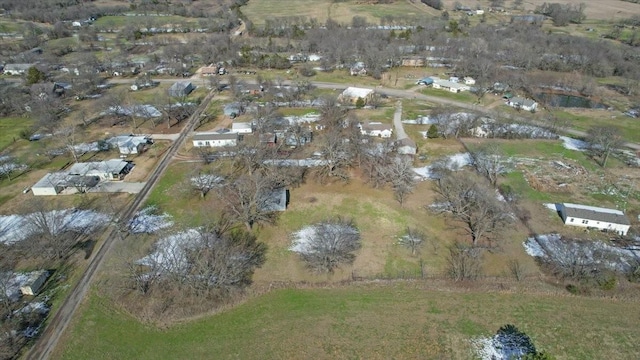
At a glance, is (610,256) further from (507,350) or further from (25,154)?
(25,154)

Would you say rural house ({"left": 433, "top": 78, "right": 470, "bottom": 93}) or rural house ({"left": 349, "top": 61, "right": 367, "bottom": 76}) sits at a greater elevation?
rural house ({"left": 349, "top": 61, "right": 367, "bottom": 76})

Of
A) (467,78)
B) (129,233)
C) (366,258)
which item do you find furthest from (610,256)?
(467,78)

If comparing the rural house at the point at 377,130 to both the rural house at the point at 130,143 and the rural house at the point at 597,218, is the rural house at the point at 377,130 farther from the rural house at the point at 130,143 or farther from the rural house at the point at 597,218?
the rural house at the point at 130,143

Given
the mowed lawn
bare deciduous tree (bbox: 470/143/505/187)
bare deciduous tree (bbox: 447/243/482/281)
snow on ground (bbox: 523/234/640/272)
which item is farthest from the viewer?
bare deciduous tree (bbox: 470/143/505/187)

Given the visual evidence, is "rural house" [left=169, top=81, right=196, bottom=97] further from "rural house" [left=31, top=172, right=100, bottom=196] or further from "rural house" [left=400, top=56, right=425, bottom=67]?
"rural house" [left=400, top=56, right=425, bottom=67]

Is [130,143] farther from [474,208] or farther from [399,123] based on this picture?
[474,208]

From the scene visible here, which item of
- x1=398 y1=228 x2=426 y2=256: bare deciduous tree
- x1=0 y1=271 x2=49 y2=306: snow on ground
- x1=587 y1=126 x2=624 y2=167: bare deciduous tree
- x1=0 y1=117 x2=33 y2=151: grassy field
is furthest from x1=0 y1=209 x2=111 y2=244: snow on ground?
x1=587 y1=126 x2=624 y2=167: bare deciduous tree
